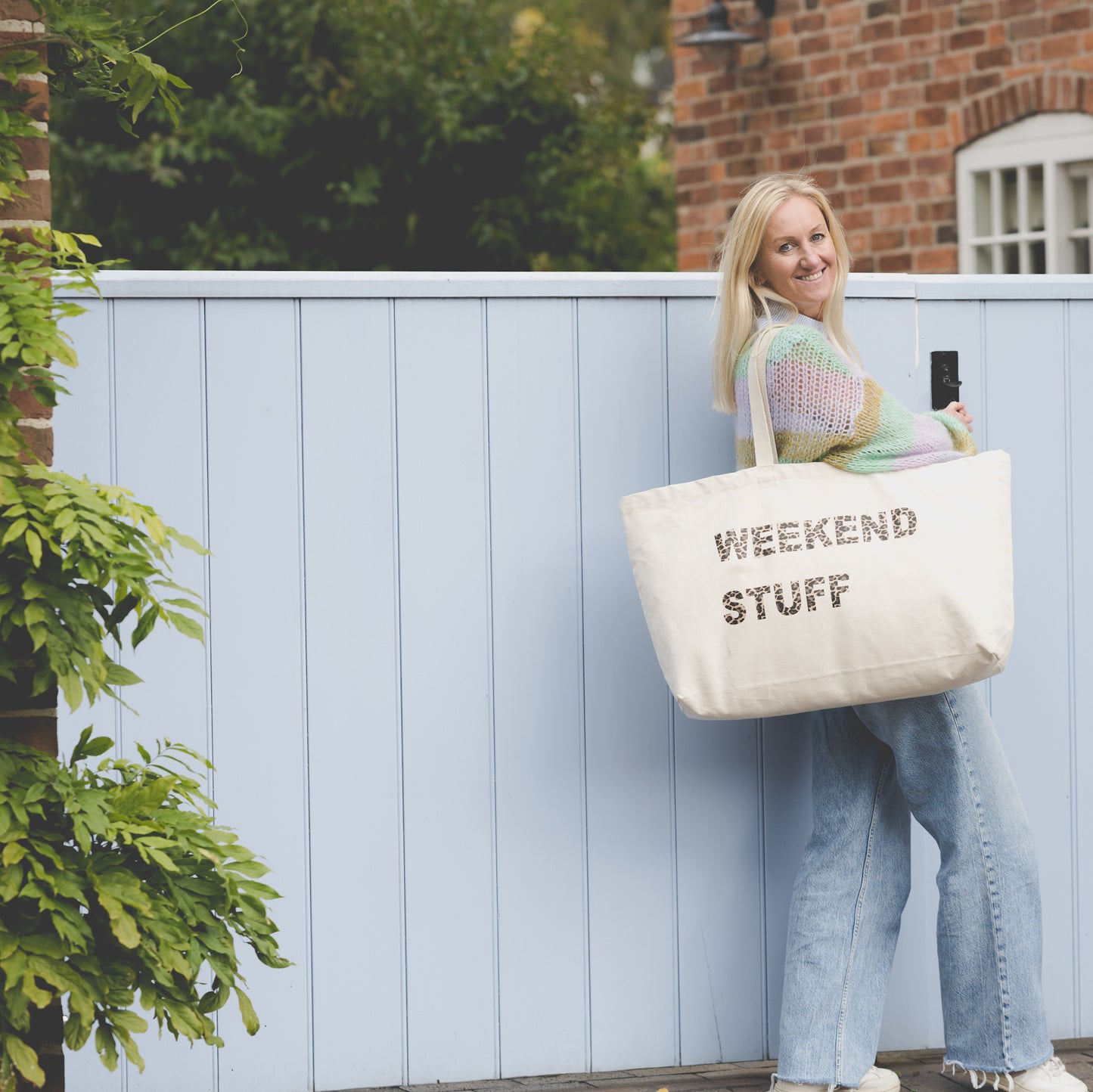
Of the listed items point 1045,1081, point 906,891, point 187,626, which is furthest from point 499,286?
point 1045,1081

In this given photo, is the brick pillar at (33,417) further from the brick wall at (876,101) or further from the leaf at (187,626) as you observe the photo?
the brick wall at (876,101)

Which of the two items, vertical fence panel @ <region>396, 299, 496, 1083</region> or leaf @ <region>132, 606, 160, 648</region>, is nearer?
leaf @ <region>132, 606, 160, 648</region>

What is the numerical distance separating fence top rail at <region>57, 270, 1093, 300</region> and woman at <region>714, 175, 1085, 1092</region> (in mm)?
230

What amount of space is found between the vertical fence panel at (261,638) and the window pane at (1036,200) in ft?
13.0

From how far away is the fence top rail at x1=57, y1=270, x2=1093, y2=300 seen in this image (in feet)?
9.04

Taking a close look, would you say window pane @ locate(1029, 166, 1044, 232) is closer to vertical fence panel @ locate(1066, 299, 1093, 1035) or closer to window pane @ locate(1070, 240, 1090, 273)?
window pane @ locate(1070, 240, 1090, 273)

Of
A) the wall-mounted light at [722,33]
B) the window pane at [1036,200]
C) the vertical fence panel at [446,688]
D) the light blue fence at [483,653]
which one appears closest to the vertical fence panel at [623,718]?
the light blue fence at [483,653]

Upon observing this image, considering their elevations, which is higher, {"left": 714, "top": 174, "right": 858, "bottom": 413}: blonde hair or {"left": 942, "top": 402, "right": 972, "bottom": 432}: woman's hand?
{"left": 714, "top": 174, "right": 858, "bottom": 413}: blonde hair

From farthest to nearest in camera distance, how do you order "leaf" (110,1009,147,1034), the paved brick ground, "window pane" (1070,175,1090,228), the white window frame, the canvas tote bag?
"window pane" (1070,175,1090,228) → the white window frame → the paved brick ground → the canvas tote bag → "leaf" (110,1009,147,1034)

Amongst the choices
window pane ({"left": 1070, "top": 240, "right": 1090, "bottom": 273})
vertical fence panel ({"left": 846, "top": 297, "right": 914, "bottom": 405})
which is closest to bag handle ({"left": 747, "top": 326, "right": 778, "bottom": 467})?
vertical fence panel ({"left": 846, "top": 297, "right": 914, "bottom": 405})

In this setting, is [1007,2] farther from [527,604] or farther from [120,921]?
[120,921]

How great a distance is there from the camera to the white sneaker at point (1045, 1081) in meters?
2.71

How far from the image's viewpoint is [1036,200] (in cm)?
589

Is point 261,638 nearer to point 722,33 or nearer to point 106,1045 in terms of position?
point 106,1045
